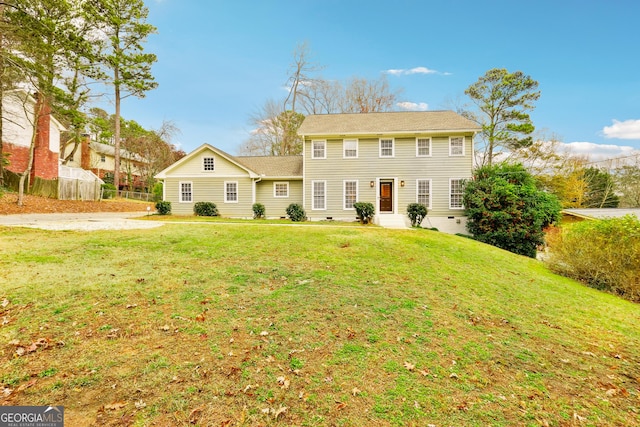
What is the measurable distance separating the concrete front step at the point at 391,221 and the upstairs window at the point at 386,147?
13.0ft

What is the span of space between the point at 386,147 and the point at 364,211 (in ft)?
15.1

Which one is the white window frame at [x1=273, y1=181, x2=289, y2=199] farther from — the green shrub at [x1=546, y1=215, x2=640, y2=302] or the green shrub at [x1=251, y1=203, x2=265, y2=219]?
the green shrub at [x1=546, y1=215, x2=640, y2=302]

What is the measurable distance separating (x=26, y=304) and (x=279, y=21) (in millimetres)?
19594

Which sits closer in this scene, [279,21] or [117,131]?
[279,21]

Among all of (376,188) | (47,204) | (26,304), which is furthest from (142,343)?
(47,204)

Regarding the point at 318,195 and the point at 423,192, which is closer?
the point at 423,192

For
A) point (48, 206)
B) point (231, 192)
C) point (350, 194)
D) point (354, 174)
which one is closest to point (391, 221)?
point (350, 194)

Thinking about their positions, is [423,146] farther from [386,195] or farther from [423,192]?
[386,195]

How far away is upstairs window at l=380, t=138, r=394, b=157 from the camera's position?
17703 mm

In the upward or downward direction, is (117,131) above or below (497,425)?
above

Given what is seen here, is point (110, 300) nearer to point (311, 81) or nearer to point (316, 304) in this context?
point (316, 304)

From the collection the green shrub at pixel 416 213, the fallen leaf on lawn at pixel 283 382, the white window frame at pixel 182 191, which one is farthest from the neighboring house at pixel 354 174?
the fallen leaf on lawn at pixel 283 382

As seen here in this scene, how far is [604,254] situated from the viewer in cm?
854

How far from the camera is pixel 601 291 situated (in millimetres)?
8406
